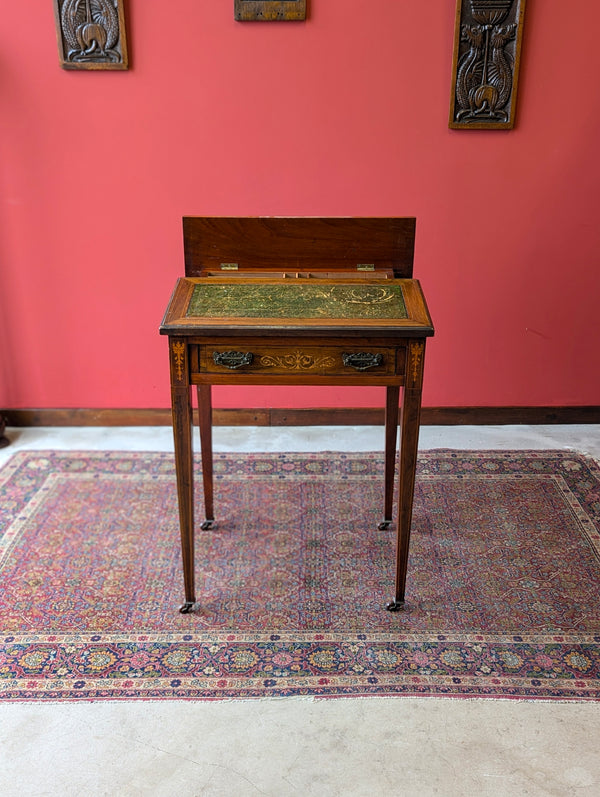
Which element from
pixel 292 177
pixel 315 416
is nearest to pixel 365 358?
pixel 292 177

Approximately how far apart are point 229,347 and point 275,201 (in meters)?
1.52

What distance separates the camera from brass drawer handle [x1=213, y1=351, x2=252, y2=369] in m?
2.33

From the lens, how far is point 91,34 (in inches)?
134

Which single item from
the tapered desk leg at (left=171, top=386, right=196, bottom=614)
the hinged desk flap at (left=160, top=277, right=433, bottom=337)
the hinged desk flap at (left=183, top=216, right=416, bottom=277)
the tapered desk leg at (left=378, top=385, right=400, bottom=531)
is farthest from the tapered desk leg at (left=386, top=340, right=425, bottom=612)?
the tapered desk leg at (left=171, top=386, right=196, bottom=614)

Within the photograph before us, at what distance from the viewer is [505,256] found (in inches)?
148

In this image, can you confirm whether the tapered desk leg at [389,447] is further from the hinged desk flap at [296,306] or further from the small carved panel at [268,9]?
the small carved panel at [268,9]

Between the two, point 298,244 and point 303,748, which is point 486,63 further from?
point 303,748

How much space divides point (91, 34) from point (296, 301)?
1.77m

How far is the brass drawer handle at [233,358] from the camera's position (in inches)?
91.9

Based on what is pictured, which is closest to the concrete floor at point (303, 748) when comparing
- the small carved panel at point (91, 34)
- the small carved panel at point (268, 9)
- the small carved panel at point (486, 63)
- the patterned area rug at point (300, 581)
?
the patterned area rug at point (300, 581)

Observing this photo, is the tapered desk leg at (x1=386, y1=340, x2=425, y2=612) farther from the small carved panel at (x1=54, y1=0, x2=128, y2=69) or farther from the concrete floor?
the small carved panel at (x1=54, y1=0, x2=128, y2=69)

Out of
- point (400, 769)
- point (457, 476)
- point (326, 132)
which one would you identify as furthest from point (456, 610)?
point (326, 132)

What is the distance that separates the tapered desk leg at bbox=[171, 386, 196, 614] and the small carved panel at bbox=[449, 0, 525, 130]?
194 centimetres

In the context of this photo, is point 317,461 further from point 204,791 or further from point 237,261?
point 204,791
